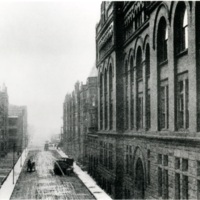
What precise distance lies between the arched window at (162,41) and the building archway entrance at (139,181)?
8.30m

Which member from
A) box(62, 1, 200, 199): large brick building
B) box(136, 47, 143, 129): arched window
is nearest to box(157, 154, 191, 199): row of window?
box(62, 1, 200, 199): large brick building

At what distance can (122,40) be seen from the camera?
109ft

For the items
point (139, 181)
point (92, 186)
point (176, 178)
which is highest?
point (176, 178)

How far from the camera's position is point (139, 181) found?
91.0ft

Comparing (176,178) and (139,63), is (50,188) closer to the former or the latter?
(139,63)

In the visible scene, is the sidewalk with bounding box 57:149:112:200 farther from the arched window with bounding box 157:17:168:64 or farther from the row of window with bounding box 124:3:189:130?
the arched window with bounding box 157:17:168:64

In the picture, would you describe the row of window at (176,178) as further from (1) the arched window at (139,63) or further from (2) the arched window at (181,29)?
(1) the arched window at (139,63)

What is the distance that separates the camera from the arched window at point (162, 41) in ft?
71.7

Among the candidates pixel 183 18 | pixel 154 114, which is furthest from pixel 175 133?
pixel 183 18

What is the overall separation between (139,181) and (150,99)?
21.5 feet

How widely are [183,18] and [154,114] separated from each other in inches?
245

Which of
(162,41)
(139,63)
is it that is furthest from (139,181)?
(162,41)

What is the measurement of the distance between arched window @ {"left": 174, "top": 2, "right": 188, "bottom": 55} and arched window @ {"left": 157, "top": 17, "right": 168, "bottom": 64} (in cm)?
224

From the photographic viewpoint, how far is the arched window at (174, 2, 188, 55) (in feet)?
61.7
